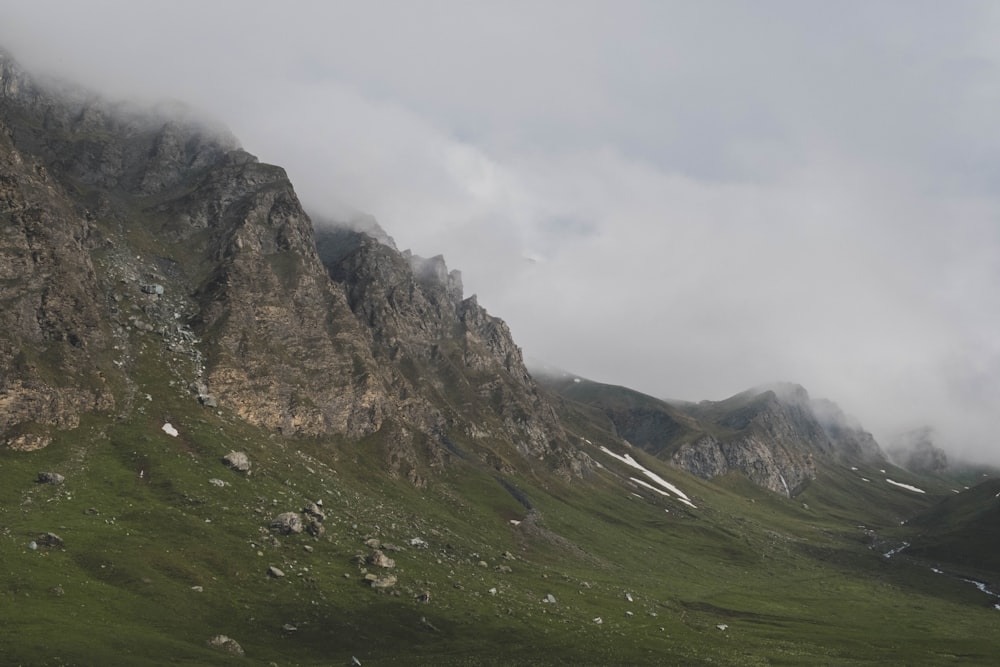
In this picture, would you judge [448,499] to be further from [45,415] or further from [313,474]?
[45,415]

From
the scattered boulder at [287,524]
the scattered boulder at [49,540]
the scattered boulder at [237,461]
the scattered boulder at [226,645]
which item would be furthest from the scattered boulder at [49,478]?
the scattered boulder at [226,645]

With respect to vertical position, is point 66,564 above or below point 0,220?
below

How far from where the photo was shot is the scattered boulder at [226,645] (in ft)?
199

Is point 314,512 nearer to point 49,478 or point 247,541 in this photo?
point 247,541

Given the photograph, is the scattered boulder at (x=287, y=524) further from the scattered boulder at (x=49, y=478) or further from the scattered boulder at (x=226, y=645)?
the scattered boulder at (x=226, y=645)

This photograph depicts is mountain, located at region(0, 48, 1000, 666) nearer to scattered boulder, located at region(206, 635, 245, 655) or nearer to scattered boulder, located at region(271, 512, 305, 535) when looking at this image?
scattered boulder, located at region(206, 635, 245, 655)

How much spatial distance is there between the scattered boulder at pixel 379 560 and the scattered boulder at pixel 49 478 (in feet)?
173

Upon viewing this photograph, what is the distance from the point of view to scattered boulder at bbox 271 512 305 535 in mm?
104981


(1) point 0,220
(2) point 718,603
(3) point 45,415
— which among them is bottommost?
(2) point 718,603

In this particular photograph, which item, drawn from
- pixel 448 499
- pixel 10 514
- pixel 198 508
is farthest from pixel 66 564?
pixel 448 499

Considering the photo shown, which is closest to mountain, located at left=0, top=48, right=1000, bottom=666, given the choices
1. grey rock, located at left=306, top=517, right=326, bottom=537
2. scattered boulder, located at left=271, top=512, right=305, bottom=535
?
scattered boulder, located at left=271, top=512, right=305, bottom=535

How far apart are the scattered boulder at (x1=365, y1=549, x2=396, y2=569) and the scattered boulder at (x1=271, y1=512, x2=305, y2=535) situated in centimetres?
1430

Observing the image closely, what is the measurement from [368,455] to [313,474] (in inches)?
1806

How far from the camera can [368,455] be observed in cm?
19350
